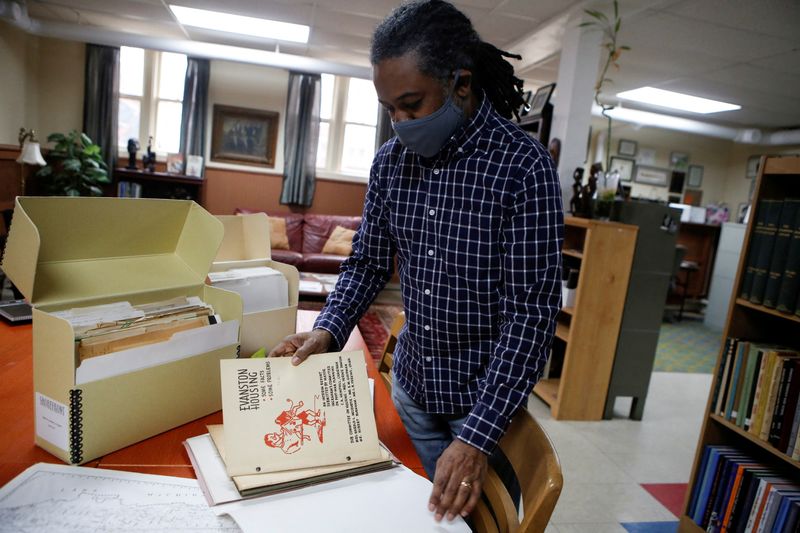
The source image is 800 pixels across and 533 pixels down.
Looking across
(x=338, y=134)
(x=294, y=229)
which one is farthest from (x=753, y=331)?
(x=338, y=134)

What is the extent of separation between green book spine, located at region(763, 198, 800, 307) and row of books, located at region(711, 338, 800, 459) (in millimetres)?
191

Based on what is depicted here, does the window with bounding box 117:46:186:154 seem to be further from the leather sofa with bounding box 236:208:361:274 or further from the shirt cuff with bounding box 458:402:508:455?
the shirt cuff with bounding box 458:402:508:455

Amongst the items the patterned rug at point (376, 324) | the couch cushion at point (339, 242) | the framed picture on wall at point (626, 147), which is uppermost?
the framed picture on wall at point (626, 147)

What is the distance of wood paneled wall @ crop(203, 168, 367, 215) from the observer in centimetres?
630

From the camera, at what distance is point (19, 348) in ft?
3.87

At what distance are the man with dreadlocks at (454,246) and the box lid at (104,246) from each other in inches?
13.2

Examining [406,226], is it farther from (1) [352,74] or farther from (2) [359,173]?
(2) [359,173]

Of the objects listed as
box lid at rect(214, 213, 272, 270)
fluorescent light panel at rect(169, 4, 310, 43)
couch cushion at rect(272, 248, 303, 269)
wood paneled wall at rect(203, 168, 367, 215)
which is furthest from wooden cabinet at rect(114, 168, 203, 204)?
box lid at rect(214, 213, 272, 270)

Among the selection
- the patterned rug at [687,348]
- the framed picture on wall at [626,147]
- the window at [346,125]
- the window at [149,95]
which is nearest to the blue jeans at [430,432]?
the patterned rug at [687,348]

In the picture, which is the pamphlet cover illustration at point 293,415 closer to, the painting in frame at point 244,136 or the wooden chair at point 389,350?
the wooden chair at point 389,350

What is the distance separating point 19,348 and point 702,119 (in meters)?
7.62

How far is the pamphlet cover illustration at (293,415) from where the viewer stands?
76 cm

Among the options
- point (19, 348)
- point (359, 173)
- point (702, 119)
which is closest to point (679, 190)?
point (702, 119)

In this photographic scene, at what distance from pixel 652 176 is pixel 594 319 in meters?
5.69
